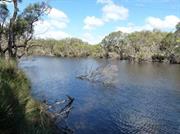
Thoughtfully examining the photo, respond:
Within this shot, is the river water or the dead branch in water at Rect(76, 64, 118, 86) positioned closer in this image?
the river water

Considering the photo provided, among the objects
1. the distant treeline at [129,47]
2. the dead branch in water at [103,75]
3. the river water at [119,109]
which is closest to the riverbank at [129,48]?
the distant treeline at [129,47]

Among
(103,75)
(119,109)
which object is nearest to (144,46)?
(103,75)

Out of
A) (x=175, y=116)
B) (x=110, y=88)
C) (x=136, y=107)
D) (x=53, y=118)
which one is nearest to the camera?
(x=53, y=118)

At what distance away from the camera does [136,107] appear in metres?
34.4

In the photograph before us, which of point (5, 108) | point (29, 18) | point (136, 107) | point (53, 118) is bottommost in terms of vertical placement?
point (136, 107)

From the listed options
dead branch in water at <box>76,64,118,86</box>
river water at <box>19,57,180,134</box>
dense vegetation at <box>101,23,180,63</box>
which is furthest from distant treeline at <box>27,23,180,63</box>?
river water at <box>19,57,180,134</box>

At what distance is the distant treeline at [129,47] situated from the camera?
5285 inches

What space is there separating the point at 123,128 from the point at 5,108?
17967mm

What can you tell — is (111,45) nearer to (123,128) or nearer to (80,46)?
(80,46)

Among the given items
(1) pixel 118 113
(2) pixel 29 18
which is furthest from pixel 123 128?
(2) pixel 29 18

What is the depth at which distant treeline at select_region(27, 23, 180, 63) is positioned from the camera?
440 feet

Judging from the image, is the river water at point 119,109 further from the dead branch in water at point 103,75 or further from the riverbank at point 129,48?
the riverbank at point 129,48

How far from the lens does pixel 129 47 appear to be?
154 metres

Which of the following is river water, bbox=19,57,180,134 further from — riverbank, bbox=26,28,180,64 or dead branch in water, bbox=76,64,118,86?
riverbank, bbox=26,28,180,64
